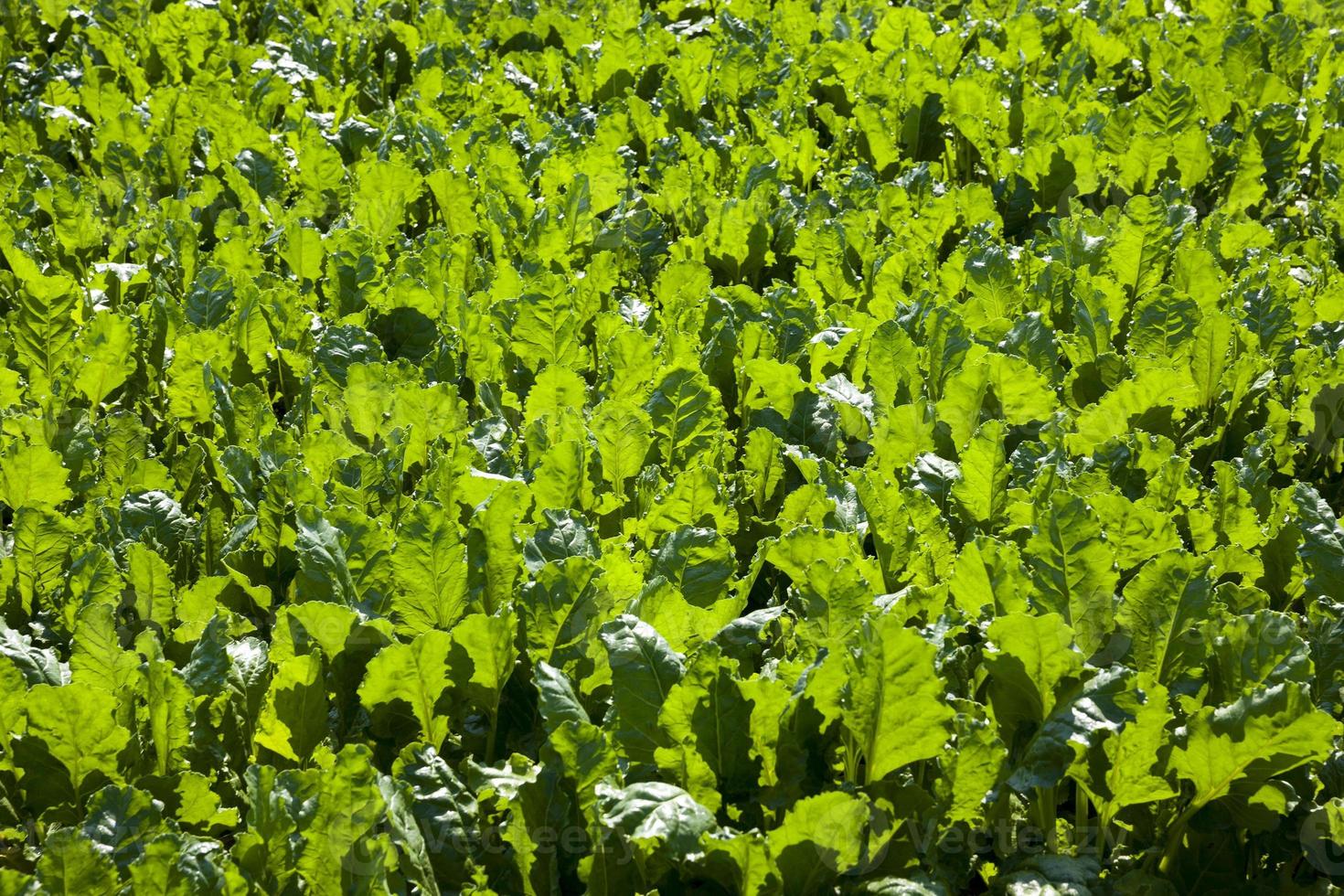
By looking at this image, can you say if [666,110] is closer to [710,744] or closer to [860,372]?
[860,372]

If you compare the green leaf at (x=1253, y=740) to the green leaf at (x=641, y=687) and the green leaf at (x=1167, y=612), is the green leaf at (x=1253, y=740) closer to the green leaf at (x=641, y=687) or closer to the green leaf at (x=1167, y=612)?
the green leaf at (x=1167, y=612)

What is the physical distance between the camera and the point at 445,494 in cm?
240

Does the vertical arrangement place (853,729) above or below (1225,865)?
above

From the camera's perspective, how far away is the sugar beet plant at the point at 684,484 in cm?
181

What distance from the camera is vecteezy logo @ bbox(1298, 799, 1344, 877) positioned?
6.10 feet

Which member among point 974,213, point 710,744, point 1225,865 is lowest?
point 1225,865

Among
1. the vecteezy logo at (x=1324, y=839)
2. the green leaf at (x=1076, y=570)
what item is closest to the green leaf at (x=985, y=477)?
the green leaf at (x=1076, y=570)

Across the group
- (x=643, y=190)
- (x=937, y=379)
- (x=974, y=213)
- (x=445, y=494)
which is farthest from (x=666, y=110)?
(x=445, y=494)

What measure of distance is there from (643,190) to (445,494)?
194 centimetres

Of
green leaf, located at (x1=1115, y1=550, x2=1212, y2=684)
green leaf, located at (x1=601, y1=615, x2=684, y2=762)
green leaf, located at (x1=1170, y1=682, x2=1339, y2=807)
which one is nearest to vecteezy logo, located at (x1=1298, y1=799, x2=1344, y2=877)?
green leaf, located at (x1=1170, y1=682, x2=1339, y2=807)

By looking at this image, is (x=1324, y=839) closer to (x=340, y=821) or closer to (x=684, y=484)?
(x=684, y=484)

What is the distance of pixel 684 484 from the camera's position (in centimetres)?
238

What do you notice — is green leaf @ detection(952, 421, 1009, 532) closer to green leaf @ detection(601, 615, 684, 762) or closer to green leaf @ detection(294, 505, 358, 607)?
green leaf @ detection(601, 615, 684, 762)

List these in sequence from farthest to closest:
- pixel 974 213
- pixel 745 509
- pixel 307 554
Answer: pixel 974 213, pixel 745 509, pixel 307 554
